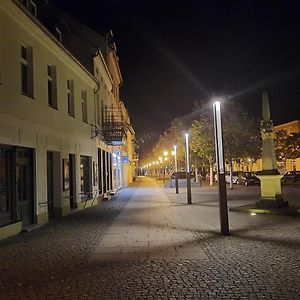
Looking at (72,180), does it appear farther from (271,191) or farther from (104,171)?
(104,171)

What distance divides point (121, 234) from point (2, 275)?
16.2 ft

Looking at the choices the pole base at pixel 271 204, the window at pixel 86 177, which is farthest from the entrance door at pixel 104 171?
the pole base at pixel 271 204

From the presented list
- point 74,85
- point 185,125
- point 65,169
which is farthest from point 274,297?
point 185,125

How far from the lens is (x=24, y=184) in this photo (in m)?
14.1

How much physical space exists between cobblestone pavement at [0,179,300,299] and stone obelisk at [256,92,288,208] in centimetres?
465

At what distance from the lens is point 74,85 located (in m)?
20.1

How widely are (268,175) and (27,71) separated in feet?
31.2

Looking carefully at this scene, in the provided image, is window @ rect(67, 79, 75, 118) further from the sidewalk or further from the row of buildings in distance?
the sidewalk

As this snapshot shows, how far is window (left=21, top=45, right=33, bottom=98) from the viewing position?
14.4m

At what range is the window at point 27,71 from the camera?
1440 centimetres

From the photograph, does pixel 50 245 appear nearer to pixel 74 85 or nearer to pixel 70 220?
pixel 70 220

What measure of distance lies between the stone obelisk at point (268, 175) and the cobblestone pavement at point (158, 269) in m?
4.65

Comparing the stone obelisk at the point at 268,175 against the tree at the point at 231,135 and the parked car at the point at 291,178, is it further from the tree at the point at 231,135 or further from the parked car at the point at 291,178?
the parked car at the point at 291,178

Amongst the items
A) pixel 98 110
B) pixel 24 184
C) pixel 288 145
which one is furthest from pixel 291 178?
pixel 24 184
